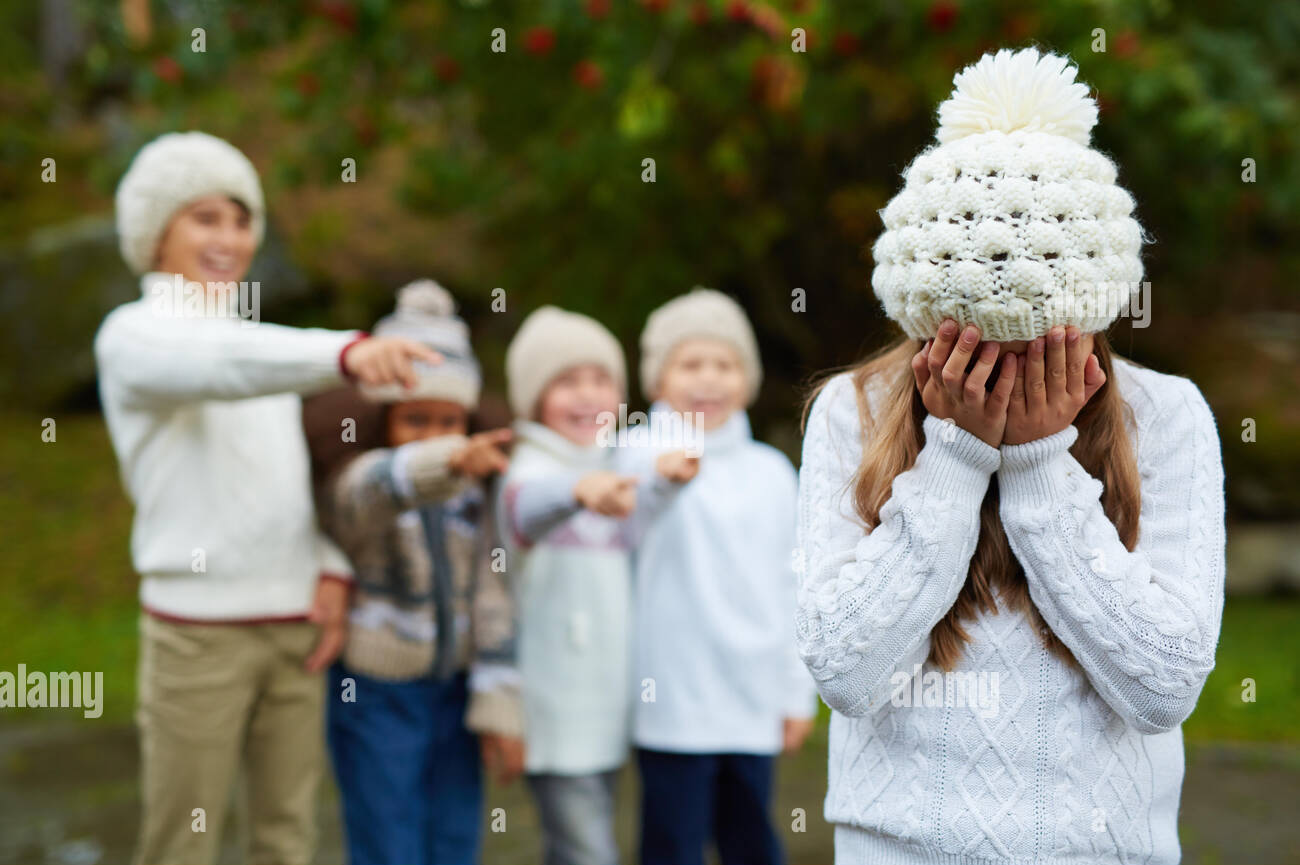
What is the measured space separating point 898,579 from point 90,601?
7.35 metres

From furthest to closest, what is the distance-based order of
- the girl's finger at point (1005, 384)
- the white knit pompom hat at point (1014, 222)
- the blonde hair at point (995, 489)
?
the blonde hair at point (995, 489), the girl's finger at point (1005, 384), the white knit pompom hat at point (1014, 222)

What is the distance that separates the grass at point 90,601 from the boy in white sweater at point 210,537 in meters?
3.35

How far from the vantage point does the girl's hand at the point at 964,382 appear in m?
1.70

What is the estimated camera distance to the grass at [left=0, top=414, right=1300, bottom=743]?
247 inches

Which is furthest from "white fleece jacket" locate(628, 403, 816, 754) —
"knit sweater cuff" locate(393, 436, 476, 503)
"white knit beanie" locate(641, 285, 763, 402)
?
"knit sweater cuff" locate(393, 436, 476, 503)

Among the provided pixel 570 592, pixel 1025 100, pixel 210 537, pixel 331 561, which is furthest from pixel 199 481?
pixel 1025 100

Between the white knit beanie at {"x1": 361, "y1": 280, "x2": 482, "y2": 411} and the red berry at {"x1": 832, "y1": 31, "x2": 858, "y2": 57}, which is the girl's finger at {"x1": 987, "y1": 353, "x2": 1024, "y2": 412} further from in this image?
the red berry at {"x1": 832, "y1": 31, "x2": 858, "y2": 57}

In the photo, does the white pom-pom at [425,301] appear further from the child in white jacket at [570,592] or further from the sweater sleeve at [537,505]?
the sweater sleeve at [537,505]

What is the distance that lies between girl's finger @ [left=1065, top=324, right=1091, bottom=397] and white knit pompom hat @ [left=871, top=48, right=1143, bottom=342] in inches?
0.8

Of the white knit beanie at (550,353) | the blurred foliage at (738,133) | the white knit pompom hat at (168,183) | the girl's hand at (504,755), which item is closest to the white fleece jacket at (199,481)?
the white knit pompom hat at (168,183)

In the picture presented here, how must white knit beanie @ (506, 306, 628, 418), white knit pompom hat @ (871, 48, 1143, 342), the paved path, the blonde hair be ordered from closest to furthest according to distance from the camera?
white knit pompom hat @ (871, 48, 1143, 342), the blonde hair, white knit beanie @ (506, 306, 628, 418), the paved path

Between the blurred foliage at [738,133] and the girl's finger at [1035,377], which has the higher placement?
the blurred foliage at [738,133]

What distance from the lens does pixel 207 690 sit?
314cm

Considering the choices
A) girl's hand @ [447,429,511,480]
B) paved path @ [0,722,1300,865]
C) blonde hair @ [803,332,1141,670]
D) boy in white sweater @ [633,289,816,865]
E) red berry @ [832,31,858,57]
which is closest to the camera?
blonde hair @ [803,332,1141,670]
